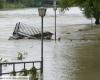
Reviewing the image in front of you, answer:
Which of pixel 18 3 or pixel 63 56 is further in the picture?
pixel 18 3

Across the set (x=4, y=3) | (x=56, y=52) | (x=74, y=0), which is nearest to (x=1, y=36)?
(x=74, y=0)

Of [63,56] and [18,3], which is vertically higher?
[18,3]

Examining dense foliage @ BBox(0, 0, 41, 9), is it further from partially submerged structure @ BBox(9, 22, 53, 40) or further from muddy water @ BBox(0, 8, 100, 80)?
muddy water @ BBox(0, 8, 100, 80)

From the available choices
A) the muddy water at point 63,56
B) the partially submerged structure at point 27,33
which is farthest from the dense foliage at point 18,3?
the muddy water at point 63,56

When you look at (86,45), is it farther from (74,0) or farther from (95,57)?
(95,57)

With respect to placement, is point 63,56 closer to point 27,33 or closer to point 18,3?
point 27,33

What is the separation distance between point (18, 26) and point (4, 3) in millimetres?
111447

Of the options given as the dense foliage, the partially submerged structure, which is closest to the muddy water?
the partially submerged structure

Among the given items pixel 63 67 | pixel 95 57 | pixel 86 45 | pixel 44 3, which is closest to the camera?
pixel 63 67

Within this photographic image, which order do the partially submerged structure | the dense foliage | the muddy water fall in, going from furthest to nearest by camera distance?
1. the dense foliage
2. the partially submerged structure
3. the muddy water

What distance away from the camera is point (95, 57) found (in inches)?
1377

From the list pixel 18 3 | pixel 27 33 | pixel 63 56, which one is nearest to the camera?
pixel 63 56

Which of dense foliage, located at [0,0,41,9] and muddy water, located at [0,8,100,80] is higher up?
dense foliage, located at [0,0,41,9]

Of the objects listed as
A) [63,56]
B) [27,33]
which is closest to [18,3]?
[27,33]
